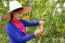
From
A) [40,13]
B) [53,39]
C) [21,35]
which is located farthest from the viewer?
[53,39]

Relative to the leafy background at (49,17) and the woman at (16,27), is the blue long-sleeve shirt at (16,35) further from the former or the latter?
the leafy background at (49,17)

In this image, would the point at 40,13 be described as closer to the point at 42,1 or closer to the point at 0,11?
the point at 42,1

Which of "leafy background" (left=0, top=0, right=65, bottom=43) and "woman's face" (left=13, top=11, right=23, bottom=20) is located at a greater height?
"woman's face" (left=13, top=11, right=23, bottom=20)

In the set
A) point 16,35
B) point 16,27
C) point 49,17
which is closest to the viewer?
point 16,35

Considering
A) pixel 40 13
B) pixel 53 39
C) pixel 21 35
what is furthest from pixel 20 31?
pixel 53 39

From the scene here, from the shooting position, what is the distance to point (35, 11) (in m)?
7.30

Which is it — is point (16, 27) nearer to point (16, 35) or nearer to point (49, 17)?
point (16, 35)

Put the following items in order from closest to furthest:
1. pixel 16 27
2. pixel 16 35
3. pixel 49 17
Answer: pixel 16 35, pixel 16 27, pixel 49 17

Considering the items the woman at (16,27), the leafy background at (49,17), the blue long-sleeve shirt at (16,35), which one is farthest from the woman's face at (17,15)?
the leafy background at (49,17)

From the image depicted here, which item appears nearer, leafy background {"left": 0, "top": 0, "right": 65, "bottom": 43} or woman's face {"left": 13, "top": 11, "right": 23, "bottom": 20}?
woman's face {"left": 13, "top": 11, "right": 23, "bottom": 20}

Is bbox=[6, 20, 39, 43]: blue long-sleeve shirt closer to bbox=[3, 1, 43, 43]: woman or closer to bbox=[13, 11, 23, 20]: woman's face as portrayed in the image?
bbox=[3, 1, 43, 43]: woman

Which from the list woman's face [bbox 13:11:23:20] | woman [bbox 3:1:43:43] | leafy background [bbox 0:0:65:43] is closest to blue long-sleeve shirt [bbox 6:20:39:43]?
woman [bbox 3:1:43:43]

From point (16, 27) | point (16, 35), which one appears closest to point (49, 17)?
point (16, 27)

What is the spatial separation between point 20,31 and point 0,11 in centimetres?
285
